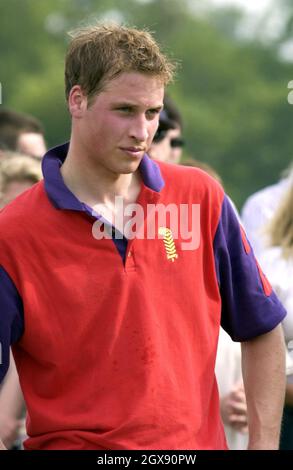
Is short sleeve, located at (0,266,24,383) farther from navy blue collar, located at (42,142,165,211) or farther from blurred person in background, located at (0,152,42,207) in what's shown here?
blurred person in background, located at (0,152,42,207)

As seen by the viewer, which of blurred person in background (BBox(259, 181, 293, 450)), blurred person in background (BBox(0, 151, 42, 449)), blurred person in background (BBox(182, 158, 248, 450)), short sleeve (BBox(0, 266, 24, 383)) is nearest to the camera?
short sleeve (BBox(0, 266, 24, 383))

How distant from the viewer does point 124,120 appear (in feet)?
14.7

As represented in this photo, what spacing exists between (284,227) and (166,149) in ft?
4.24

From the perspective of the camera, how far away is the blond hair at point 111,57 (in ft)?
14.8

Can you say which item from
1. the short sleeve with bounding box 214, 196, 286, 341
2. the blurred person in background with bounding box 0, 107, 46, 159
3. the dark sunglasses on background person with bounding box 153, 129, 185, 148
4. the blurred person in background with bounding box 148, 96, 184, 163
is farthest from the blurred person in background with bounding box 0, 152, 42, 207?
the short sleeve with bounding box 214, 196, 286, 341

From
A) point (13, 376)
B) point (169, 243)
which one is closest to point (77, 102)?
point (169, 243)

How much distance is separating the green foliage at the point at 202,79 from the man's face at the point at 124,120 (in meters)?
36.8

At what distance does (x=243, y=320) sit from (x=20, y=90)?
4407cm

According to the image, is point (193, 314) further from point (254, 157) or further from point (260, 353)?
point (254, 157)

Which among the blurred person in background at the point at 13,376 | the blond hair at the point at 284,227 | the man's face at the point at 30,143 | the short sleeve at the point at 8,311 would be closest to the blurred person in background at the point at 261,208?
the blond hair at the point at 284,227

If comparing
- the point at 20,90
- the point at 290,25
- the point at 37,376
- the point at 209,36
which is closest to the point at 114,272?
the point at 37,376

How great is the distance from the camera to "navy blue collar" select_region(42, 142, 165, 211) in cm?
455

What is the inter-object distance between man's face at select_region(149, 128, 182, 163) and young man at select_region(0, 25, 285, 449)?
2928mm

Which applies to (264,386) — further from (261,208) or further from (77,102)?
(261,208)
